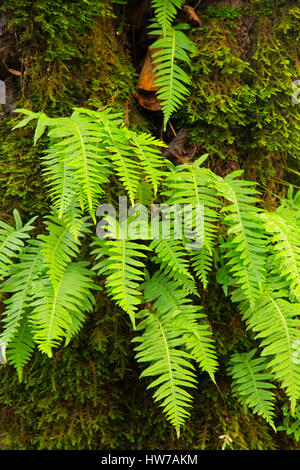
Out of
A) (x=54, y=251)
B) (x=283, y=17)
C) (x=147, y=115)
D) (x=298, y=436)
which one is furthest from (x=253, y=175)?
(x=298, y=436)

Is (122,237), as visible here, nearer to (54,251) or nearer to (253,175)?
(54,251)

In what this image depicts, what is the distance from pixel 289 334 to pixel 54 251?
1197 mm

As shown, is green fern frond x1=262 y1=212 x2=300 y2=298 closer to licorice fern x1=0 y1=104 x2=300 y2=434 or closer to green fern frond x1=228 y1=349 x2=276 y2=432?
licorice fern x1=0 y1=104 x2=300 y2=434

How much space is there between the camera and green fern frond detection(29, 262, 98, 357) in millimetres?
1790

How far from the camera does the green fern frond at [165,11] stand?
2.28 meters

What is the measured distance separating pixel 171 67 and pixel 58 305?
1453 mm

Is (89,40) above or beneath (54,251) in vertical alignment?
above

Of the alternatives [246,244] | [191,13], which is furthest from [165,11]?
[246,244]

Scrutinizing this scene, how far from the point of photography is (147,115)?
2643mm

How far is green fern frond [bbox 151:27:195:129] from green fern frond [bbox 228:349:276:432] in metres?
1.42
